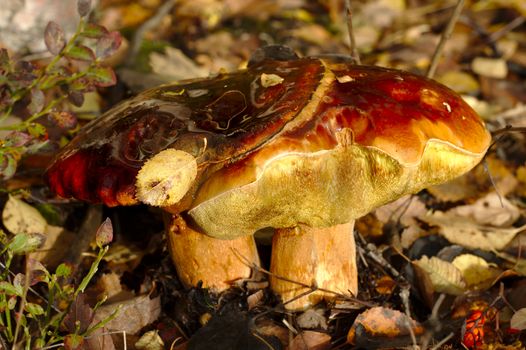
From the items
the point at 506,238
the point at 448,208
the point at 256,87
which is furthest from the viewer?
the point at 448,208

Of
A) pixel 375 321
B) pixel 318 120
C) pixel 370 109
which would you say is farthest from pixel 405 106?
pixel 375 321

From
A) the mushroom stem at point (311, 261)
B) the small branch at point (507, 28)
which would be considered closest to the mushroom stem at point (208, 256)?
the mushroom stem at point (311, 261)

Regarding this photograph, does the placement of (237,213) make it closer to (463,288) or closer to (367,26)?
(463,288)

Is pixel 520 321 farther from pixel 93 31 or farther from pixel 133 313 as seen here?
pixel 93 31

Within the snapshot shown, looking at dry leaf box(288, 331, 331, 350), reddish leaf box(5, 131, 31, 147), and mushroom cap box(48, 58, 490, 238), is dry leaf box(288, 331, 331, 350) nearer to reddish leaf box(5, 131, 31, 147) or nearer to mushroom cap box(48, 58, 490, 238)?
mushroom cap box(48, 58, 490, 238)

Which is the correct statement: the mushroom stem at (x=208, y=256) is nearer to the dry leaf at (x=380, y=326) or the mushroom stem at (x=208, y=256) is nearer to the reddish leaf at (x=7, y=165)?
the dry leaf at (x=380, y=326)

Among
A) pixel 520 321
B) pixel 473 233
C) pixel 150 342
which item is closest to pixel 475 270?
pixel 473 233

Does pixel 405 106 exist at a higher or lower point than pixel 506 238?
higher

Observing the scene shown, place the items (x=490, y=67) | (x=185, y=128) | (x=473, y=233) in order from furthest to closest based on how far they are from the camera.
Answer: (x=490, y=67)
(x=473, y=233)
(x=185, y=128)
